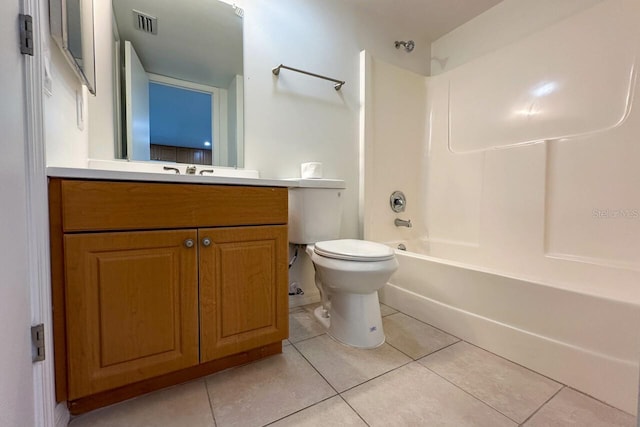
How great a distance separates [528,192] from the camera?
5.28 ft

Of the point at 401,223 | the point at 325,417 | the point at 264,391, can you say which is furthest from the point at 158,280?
the point at 401,223

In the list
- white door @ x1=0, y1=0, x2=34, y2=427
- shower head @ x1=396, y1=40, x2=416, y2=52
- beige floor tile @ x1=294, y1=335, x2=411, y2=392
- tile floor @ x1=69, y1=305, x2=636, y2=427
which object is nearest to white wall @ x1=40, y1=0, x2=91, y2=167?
white door @ x1=0, y1=0, x2=34, y2=427

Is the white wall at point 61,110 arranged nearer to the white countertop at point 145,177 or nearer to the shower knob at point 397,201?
the white countertop at point 145,177

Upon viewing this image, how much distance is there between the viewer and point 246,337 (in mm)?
1024

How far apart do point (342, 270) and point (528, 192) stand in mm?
1318

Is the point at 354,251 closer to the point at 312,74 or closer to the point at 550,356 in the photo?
the point at 550,356

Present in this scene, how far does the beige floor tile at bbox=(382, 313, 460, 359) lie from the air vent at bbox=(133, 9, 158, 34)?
201cm

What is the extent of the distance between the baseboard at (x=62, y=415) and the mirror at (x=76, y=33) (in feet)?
3.57

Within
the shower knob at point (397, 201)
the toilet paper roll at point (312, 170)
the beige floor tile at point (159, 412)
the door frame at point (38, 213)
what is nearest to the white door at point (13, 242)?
the door frame at point (38, 213)

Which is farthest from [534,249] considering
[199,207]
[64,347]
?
[64,347]

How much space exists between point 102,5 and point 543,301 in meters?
2.38

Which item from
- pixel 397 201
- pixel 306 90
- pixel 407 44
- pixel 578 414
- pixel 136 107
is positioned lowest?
pixel 578 414

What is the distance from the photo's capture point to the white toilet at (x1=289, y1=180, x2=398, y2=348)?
1.18 metres

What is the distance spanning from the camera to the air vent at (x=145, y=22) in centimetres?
132
